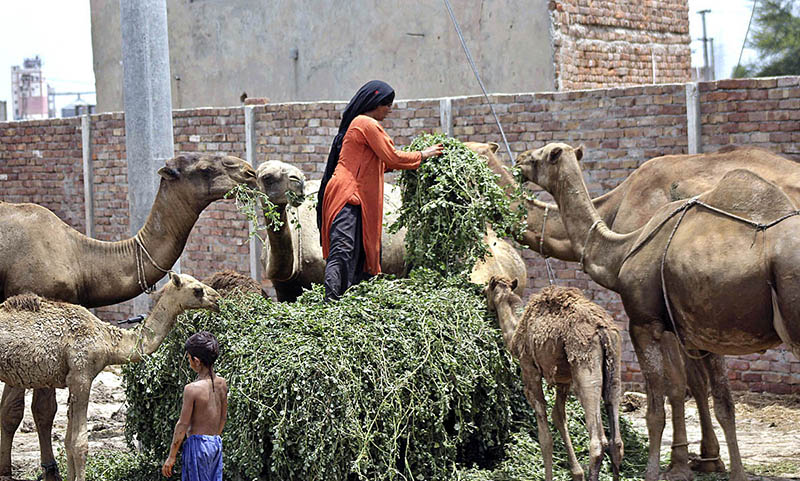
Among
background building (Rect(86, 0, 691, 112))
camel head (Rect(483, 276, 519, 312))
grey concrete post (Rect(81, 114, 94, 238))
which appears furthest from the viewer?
grey concrete post (Rect(81, 114, 94, 238))

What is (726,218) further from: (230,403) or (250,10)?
(250,10)

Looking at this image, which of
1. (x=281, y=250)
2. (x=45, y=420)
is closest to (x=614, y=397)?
(x=281, y=250)

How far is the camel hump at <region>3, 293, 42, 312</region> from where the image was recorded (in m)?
7.65

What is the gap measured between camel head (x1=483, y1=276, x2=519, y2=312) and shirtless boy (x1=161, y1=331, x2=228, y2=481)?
7.76 feet

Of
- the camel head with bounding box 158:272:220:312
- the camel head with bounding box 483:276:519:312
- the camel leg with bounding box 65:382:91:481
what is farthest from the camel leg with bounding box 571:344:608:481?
the camel leg with bounding box 65:382:91:481

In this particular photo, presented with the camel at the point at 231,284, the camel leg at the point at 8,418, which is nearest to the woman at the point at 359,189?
the camel at the point at 231,284

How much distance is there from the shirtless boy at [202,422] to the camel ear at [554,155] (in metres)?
3.53

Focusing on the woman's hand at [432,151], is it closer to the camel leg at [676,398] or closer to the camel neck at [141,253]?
the camel neck at [141,253]

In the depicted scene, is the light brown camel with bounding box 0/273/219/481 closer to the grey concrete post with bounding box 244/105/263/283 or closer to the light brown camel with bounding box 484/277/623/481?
the light brown camel with bounding box 484/277/623/481

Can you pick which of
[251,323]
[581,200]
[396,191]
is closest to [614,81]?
[396,191]

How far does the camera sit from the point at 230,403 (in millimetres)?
7391

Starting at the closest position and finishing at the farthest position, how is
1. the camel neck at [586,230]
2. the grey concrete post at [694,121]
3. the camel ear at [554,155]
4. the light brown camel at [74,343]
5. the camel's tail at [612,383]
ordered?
1. the camel's tail at [612,383]
2. the light brown camel at [74,343]
3. the camel neck at [586,230]
4. the camel ear at [554,155]
5. the grey concrete post at [694,121]

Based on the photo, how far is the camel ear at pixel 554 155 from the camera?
359 inches

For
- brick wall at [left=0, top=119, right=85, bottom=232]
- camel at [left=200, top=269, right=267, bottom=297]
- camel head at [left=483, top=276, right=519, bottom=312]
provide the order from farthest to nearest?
brick wall at [left=0, top=119, right=85, bottom=232] → camel at [left=200, top=269, right=267, bottom=297] → camel head at [left=483, top=276, right=519, bottom=312]
